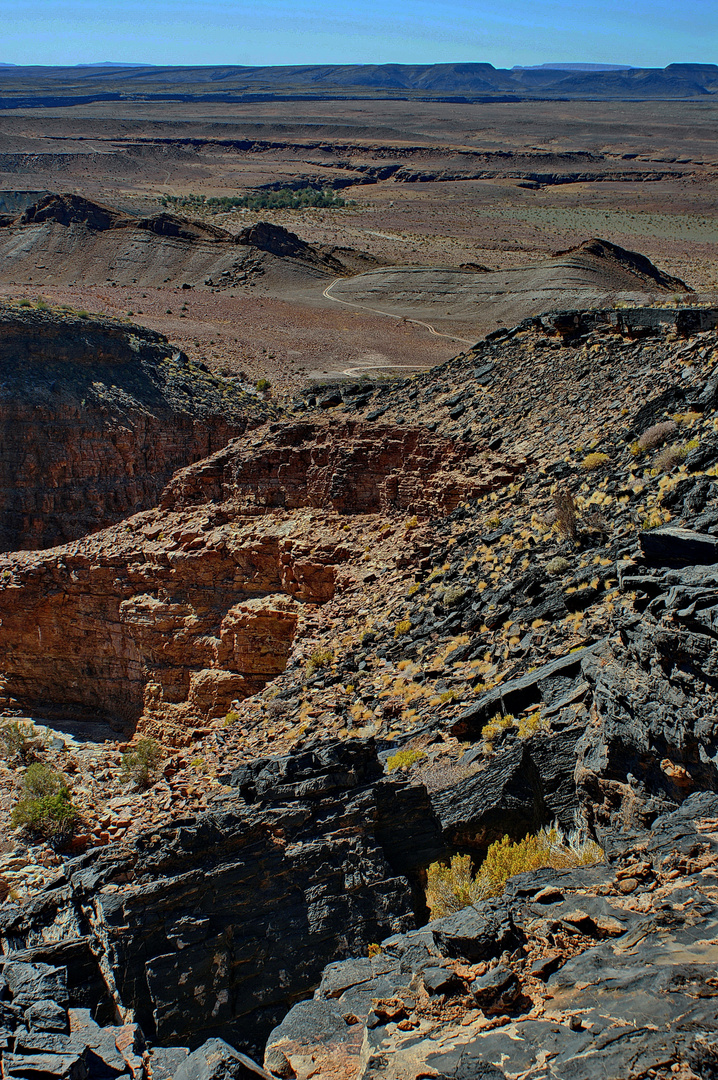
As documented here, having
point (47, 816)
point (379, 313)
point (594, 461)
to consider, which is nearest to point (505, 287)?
point (379, 313)

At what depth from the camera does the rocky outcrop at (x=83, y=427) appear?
1010 inches

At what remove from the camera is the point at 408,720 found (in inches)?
455

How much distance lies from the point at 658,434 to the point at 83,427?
1816 cm

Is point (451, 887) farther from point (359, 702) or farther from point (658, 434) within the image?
point (658, 434)

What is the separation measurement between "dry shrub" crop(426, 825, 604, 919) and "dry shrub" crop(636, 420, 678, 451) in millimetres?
7484

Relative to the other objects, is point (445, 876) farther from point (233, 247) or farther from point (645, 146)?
point (645, 146)

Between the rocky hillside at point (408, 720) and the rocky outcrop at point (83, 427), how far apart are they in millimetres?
3860

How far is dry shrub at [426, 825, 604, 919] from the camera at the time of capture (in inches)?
310

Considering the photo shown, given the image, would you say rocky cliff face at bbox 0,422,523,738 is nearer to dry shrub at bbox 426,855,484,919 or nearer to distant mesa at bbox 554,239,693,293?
dry shrub at bbox 426,855,484,919

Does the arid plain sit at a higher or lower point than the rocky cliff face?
higher

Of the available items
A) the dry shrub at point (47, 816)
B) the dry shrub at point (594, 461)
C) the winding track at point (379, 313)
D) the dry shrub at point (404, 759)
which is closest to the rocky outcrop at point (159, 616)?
the dry shrub at point (47, 816)

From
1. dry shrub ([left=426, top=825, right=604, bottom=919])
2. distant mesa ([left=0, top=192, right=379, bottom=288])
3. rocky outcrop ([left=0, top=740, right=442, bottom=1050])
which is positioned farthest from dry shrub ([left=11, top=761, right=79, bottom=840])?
distant mesa ([left=0, top=192, right=379, bottom=288])

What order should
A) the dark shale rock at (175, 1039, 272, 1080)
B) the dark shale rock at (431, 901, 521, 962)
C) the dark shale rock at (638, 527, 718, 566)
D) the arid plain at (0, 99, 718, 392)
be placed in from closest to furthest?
1. the dark shale rock at (175, 1039, 272, 1080)
2. the dark shale rock at (431, 901, 521, 962)
3. the dark shale rock at (638, 527, 718, 566)
4. the arid plain at (0, 99, 718, 392)

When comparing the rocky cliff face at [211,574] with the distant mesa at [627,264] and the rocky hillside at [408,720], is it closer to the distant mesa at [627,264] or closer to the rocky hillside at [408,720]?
the rocky hillside at [408,720]
